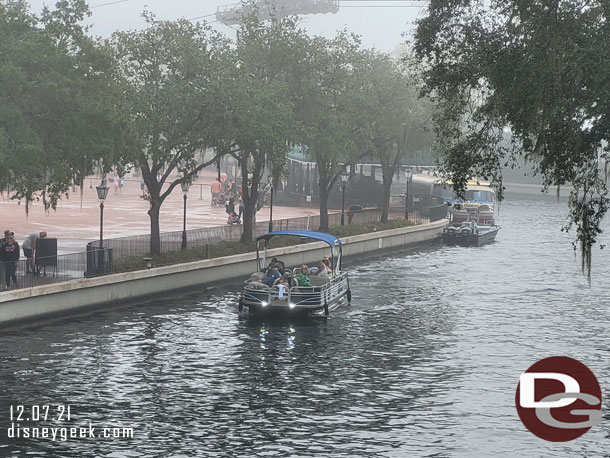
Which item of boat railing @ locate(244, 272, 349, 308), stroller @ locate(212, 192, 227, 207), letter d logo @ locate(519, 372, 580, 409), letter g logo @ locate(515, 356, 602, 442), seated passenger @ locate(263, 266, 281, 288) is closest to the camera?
letter g logo @ locate(515, 356, 602, 442)

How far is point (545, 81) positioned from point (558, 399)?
9.66m

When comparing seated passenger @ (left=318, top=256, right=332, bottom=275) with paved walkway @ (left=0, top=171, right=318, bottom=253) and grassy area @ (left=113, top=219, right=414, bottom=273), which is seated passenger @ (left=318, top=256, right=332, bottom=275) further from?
paved walkway @ (left=0, top=171, right=318, bottom=253)

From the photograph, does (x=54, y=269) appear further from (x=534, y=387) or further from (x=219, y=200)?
(x=219, y=200)

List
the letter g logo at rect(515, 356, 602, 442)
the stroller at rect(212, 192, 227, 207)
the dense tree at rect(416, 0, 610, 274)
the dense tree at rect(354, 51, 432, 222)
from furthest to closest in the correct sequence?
the stroller at rect(212, 192, 227, 207)
the dense tree at rect(354, 51, 432, 222)
the letter g logo at rect(515, 356, 602, 442)
the dense tree at rect(416, 0, 610, 274)

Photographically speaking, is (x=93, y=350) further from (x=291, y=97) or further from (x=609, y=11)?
(x=291, y=97)

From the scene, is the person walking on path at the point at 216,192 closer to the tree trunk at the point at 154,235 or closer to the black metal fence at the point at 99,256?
the black metal fence at the point at 99,256

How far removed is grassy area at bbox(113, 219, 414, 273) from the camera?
1718 inches

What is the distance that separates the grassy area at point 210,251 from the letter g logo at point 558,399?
57.4 feet

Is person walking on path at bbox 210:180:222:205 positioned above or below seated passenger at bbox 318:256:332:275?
above

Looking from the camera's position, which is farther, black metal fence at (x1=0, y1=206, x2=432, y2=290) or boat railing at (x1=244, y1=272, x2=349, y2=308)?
boat railing at (x1=244, y1=272, x2=349, y2=308)

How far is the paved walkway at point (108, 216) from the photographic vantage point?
57.4 meters

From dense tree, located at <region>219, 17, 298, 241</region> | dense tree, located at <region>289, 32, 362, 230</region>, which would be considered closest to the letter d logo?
dense tree, located at <region>219, 17, 298, 241</region>

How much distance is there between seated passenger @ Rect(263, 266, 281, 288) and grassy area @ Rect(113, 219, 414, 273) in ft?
20.6

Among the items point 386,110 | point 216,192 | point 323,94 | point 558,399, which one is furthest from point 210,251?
point 216,192
